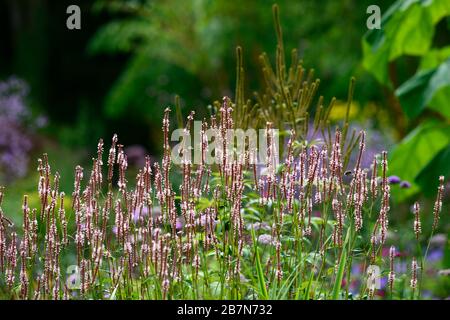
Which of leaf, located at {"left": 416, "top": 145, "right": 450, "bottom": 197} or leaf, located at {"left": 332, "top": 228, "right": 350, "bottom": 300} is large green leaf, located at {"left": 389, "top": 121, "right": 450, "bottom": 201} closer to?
leaf, located at {"left": 416, "top": 145, "right": 450, "bottom": 197}

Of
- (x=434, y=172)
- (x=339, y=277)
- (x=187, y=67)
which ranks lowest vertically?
(x=339, y=277)

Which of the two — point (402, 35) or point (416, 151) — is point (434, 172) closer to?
point (416, 151)

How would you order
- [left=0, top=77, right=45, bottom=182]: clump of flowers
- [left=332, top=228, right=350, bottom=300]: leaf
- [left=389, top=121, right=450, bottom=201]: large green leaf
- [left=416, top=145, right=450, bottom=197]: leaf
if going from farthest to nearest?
[left=0, top=77, right=45, bottom=182]: clump of flowers
[left=389, top=121, right=450, bottom=201]: large green leaf
[left=416, top=145, right=450, bottom=197]: leaf
[left=332, top=228, right=350, bottom=300]: leaf

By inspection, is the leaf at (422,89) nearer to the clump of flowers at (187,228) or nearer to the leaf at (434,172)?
the leaf at (434,172)

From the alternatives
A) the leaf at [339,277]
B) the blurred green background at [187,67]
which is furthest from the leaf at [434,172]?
the leaf at [339,277]

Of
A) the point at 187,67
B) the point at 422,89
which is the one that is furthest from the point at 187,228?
the point at 187,67

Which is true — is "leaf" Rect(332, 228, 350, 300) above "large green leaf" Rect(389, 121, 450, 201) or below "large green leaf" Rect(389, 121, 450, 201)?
below

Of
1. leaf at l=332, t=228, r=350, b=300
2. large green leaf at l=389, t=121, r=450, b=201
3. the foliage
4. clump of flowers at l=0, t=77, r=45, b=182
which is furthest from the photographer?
clump of flowers at l=0, t=77, r=45, b=182

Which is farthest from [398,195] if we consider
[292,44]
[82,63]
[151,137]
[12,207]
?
[82,63]

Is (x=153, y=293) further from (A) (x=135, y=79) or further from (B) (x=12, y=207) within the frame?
(A) (x=135, y=79)

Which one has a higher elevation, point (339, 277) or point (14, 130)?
point (14, 130)

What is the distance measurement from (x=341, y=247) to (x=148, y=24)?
10286mm

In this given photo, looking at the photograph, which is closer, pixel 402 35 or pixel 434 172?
pixel 434 172

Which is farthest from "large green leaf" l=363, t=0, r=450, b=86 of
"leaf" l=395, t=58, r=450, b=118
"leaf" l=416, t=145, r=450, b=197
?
"leaf" l=416, t=145, r=450, b=197
